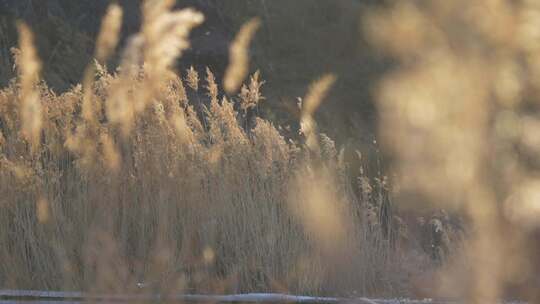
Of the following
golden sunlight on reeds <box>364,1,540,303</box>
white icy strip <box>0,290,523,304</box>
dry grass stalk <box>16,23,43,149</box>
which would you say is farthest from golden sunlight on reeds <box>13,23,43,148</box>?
golden sunlight on reeds <box>364,1,540,303</box>

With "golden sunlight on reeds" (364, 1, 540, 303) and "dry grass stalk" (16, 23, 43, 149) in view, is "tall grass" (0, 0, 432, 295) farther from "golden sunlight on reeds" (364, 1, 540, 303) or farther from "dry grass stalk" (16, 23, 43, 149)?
"golden sunlight on reeds" (364, 1, 540, 303)

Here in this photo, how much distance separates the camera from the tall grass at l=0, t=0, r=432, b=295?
605 centimetres

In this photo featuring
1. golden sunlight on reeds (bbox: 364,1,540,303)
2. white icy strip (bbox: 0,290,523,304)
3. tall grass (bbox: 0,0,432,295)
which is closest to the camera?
golden sunlight on reeds (bbox: 364,1,540,303)

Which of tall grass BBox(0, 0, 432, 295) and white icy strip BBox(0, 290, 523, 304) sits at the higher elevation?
tall grass BBox(0, 0, 432, 295)

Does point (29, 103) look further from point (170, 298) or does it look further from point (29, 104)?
point (170, 298)

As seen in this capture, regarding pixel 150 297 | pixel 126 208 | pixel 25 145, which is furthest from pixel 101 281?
pixel 25 145

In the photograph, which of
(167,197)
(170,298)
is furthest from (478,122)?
(167,197)

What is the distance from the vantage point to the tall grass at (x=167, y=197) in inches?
238

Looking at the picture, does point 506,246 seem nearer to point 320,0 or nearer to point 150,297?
point 150,297

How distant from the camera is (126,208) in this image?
6.29 m

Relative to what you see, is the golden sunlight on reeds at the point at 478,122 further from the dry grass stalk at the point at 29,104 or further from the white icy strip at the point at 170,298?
the dry grass stalk at the point at 29,104

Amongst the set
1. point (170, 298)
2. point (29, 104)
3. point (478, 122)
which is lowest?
point (170, 298)

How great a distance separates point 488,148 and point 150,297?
2069 millimetres

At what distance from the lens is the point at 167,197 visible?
20.6 feet
